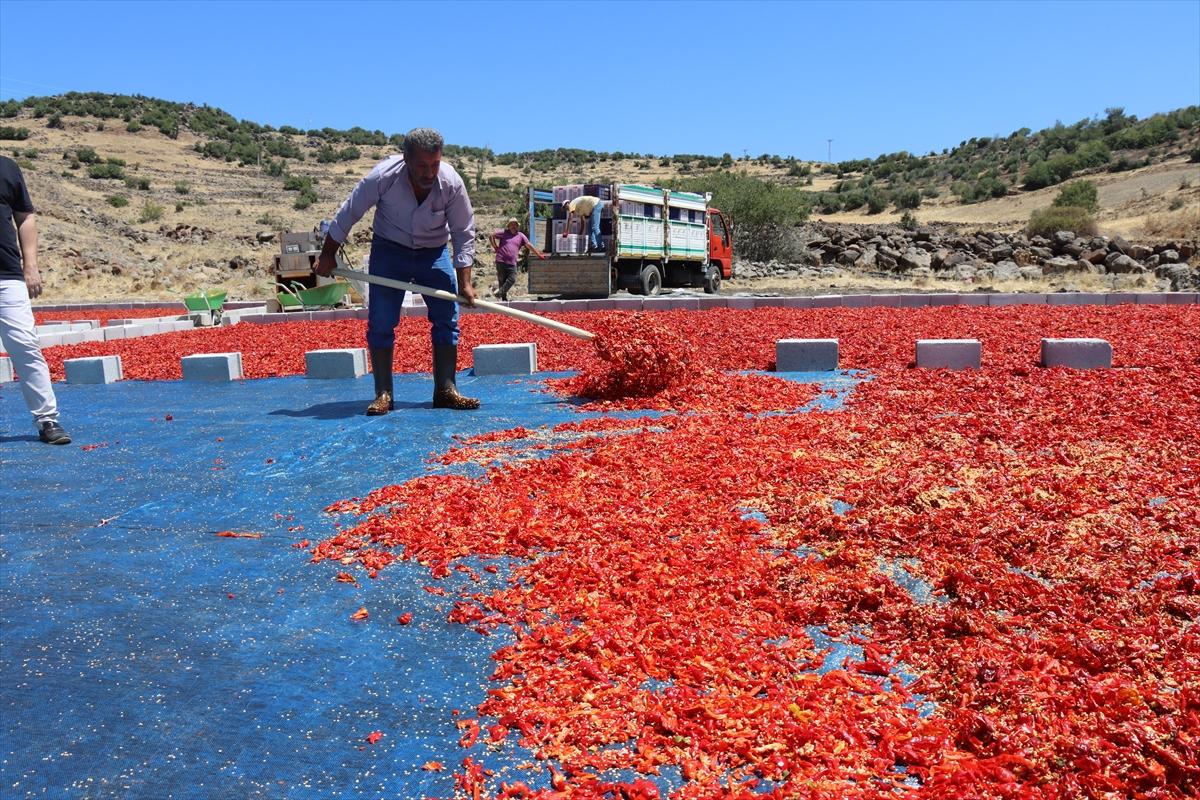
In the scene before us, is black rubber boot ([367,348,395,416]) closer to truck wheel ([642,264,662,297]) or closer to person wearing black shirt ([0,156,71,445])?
person wearing black shirt ([0,156,71,445])

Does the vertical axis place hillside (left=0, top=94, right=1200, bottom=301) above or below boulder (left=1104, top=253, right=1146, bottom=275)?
above

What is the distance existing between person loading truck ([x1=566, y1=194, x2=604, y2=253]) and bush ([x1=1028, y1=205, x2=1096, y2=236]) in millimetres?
18524

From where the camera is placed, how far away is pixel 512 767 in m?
1.97

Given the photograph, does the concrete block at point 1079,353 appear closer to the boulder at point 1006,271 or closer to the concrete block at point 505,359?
the concrete block at point 505,359

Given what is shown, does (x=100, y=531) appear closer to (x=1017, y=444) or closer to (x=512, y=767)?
(x=512, y=767)

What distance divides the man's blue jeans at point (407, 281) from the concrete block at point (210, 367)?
10.7 ft

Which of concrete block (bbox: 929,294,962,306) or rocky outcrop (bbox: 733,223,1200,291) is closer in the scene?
concrete block (bbox: 929,294,962,306)

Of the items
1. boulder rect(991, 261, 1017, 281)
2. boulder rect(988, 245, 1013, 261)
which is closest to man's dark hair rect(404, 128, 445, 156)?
boulder rect(991, 261, 1017, 281)

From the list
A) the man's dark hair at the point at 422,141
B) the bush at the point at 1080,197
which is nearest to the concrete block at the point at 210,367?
the man's dark hair at the point at 422,141

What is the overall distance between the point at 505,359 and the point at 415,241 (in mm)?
2436

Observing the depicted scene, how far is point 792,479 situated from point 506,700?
213 cm

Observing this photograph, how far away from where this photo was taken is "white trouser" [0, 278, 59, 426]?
5.25 metres

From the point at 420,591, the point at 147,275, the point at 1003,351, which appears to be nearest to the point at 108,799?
the point at 420,591

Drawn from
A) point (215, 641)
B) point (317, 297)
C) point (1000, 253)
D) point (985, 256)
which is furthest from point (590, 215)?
point (215, 641)
